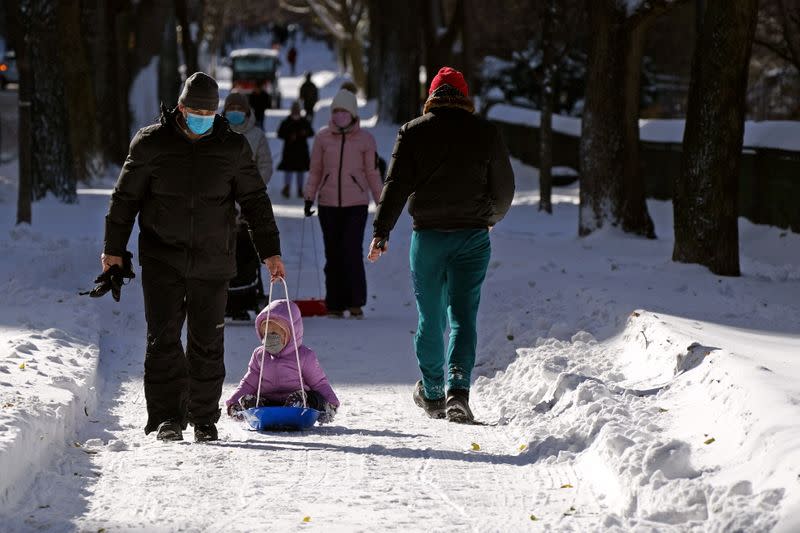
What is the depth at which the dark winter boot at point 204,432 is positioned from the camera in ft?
26.2

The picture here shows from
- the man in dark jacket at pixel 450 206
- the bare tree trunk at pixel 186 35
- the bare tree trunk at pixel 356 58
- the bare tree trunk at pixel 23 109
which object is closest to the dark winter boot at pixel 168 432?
the man in dark jacket at pixel 450 206

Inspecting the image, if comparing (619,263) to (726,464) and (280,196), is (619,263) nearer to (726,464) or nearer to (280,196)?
(726,464)

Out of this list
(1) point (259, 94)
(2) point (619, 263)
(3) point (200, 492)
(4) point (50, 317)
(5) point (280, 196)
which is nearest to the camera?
(3) point (200, 492)

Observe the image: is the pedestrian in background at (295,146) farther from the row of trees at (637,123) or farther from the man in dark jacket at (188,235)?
the man in dark jacket at (188,235)

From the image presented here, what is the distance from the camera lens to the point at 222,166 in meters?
7.78

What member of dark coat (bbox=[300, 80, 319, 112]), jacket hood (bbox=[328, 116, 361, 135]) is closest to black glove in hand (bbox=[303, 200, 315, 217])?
jacket hood (bbox=[328, 116, 361, 135])

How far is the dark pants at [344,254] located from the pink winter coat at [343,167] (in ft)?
0.45

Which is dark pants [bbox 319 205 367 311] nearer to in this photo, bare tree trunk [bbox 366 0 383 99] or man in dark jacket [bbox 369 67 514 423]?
man in dark jacket [bbox 369 67 514 423]

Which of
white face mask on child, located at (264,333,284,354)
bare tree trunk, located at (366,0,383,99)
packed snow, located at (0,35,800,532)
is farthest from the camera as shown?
bare tree trunk, located at (366,0,383,99)

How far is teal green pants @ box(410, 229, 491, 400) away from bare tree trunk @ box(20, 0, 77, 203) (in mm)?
10845

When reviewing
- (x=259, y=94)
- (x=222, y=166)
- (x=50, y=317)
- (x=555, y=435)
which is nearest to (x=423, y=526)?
(x=555, y=435)

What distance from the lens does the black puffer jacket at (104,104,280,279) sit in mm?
7699

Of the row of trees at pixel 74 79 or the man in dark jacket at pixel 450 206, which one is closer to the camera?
the man in dark jacket at pixel 450 206

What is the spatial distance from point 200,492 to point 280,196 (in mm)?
18719
